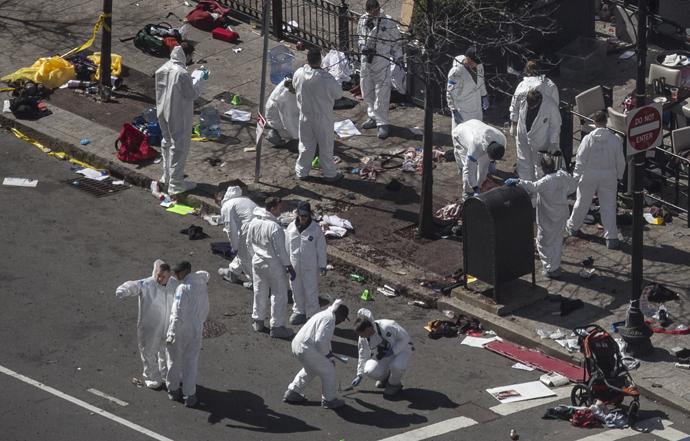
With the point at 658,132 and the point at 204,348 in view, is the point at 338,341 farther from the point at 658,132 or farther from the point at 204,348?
the point at 658,132

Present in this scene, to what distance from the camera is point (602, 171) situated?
1472 centimetres

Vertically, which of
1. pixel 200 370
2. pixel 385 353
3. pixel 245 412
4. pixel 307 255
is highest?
pixel 307 255

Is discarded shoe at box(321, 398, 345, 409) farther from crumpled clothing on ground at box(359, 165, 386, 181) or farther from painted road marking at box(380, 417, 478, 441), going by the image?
crumpled clothing on ground at box(359, 165, 386, 181)

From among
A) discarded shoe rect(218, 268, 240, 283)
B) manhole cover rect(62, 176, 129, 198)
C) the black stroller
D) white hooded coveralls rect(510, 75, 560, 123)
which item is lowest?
manhole cover rect(62, 176, 129, 198)

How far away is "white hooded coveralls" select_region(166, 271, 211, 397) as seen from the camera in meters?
11.5

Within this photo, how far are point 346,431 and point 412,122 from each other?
27.5 feet

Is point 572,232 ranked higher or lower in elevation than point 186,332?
lower

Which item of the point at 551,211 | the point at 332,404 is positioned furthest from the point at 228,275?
the point at 551,211

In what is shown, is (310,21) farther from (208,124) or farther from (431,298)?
(431,298)

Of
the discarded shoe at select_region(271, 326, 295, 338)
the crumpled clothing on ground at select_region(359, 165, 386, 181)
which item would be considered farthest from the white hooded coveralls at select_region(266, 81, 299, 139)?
the discarded shoe at select_region(271, 326, 295, 338)

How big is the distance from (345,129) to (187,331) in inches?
298

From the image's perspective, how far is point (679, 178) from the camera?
15906 mm

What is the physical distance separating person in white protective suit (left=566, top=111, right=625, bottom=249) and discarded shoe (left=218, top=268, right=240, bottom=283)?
15.8ft

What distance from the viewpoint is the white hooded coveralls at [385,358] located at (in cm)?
1175
